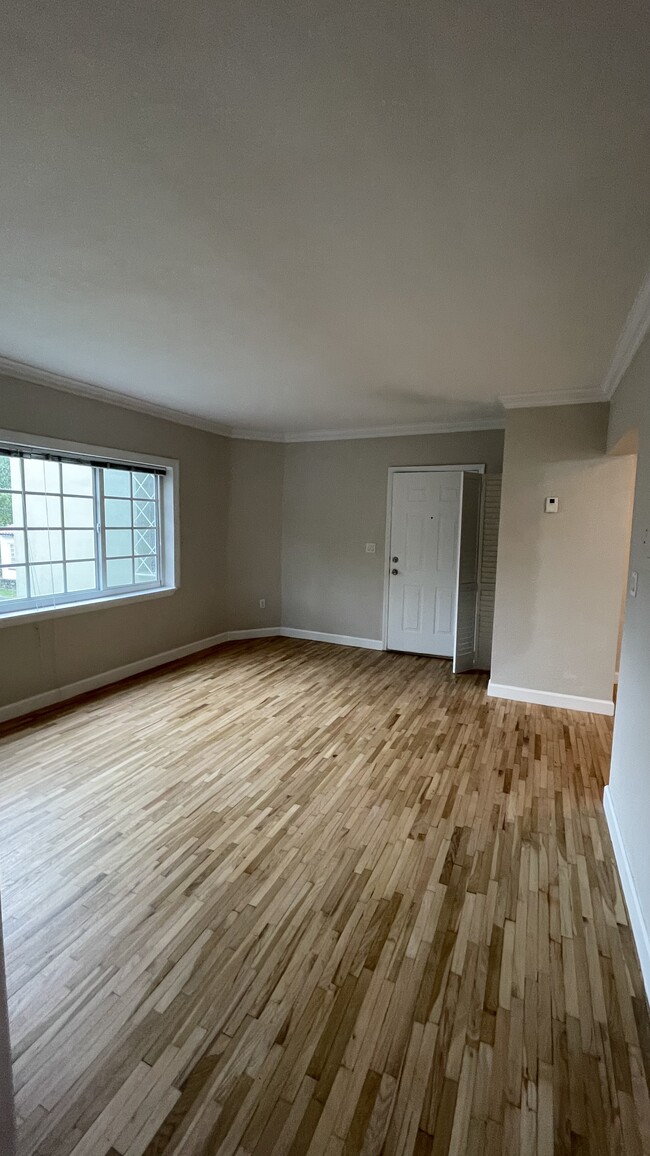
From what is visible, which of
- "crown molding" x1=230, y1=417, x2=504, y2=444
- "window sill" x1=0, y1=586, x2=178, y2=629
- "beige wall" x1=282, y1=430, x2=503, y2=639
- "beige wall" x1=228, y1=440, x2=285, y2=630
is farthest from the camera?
"beige wall" x1=228, y1=440, x2=285, y2=630

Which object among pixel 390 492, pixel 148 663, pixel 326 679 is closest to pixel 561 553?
Result: pixel 390 492

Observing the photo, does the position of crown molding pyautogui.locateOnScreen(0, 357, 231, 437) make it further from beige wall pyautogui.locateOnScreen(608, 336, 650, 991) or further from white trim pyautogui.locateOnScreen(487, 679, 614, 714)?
white trim pyautogui.locateOnScreen(487, 679, 614, 714)

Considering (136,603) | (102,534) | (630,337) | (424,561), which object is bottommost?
(136,603)

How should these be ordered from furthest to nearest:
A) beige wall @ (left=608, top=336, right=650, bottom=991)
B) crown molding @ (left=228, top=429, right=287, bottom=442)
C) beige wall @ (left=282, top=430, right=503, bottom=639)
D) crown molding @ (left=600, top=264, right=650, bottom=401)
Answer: crown molding @ (left=228, top=429, right=287, bottom=442) → beige wall @ (left=282, top=430, right=503, bottom=639) → crown molding @ (left=600, top=264, right=650, bottom=401) → beige wall @ (left=608, top=336, right=650, bottom=991)

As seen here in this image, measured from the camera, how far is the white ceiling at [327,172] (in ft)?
3.34

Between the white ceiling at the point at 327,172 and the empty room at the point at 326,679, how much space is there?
0.03 feet

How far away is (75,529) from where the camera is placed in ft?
13.1

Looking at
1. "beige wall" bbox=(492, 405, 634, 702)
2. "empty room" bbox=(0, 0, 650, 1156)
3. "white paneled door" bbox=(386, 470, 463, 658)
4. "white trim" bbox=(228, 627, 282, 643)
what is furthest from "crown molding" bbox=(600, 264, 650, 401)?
"white trim" bbox=(228, 627, 282, 643)

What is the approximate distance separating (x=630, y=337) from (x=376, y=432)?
3057mm

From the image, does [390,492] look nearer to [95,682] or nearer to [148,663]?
[148,663]

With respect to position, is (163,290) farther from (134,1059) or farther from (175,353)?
(134,1059)

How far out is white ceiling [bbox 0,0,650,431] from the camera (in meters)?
1.02

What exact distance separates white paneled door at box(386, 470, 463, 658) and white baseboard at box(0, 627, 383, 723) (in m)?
0.49

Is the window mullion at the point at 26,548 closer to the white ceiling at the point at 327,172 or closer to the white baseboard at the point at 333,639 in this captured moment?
the white ceiling at the point at 327,172
